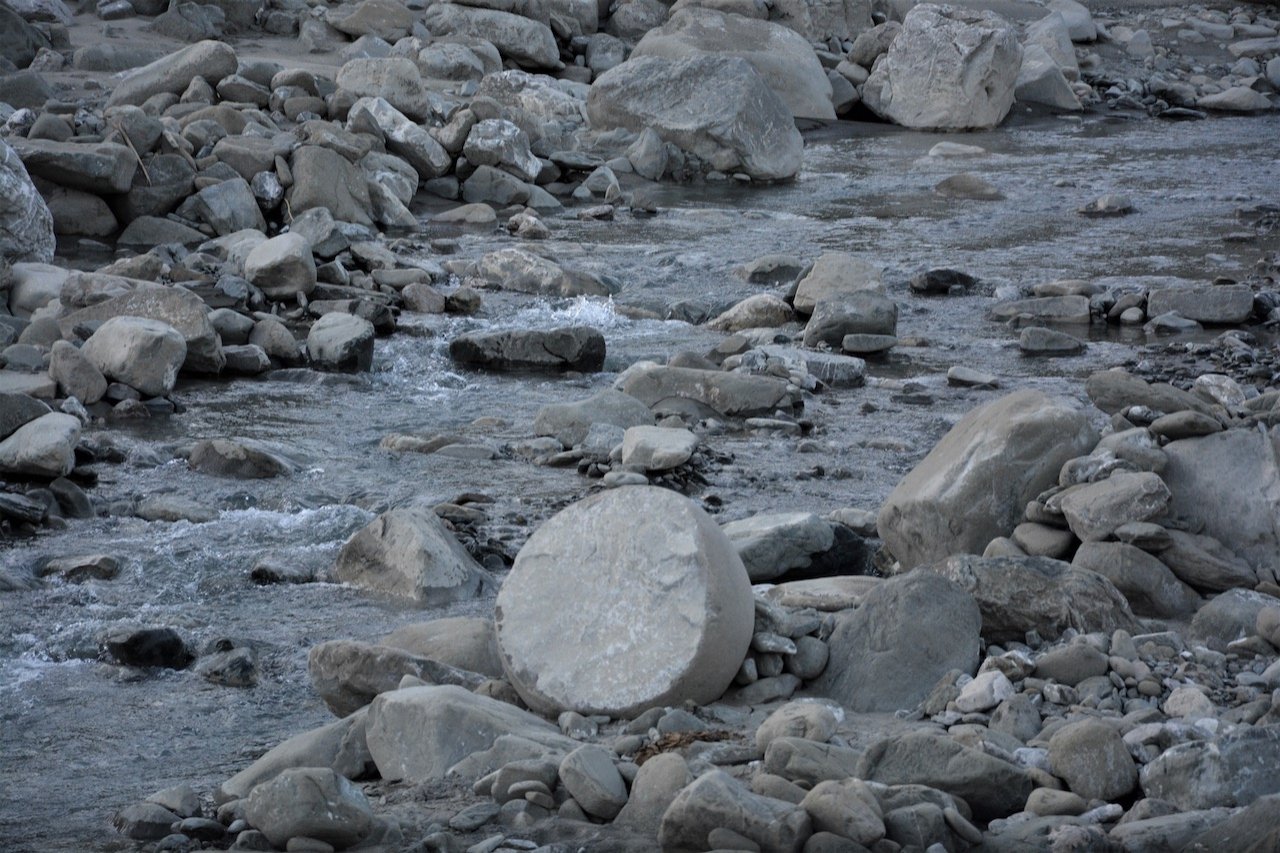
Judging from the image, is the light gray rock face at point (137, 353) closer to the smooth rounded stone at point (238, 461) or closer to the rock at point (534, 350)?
the smooth rounded stone at point (238, 461)

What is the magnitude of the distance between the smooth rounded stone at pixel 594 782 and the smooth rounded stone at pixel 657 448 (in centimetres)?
381

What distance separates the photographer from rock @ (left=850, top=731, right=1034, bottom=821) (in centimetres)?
391

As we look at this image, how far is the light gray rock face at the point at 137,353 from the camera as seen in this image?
912cm

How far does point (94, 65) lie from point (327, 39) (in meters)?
3.47

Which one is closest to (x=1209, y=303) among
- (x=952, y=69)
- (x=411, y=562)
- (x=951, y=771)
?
(x=411, y=562)

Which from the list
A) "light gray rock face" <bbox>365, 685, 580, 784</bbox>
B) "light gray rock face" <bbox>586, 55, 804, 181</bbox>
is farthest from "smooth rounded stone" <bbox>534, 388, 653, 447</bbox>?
"light gray rock face" <bbox>586, 55, 804, 181</bbox>

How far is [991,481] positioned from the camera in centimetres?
601

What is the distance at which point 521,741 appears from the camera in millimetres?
4355

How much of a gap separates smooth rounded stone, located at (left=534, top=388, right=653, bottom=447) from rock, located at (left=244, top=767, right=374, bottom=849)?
4554mm

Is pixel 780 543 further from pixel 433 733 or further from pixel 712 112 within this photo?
pixel 712 112

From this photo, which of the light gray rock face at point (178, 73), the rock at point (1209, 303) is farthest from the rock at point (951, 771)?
the light gray rock face at point (178, 73)

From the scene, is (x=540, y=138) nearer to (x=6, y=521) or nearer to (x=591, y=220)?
(x=591, y=220)

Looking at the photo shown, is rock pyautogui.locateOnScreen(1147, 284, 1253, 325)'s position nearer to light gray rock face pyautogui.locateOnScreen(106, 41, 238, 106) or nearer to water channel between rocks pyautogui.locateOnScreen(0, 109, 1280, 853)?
water channel between rocks pyautogui.locateOnScreen(0, 109, 1280, 853)

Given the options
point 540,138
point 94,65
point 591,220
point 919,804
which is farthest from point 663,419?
point 94,65
